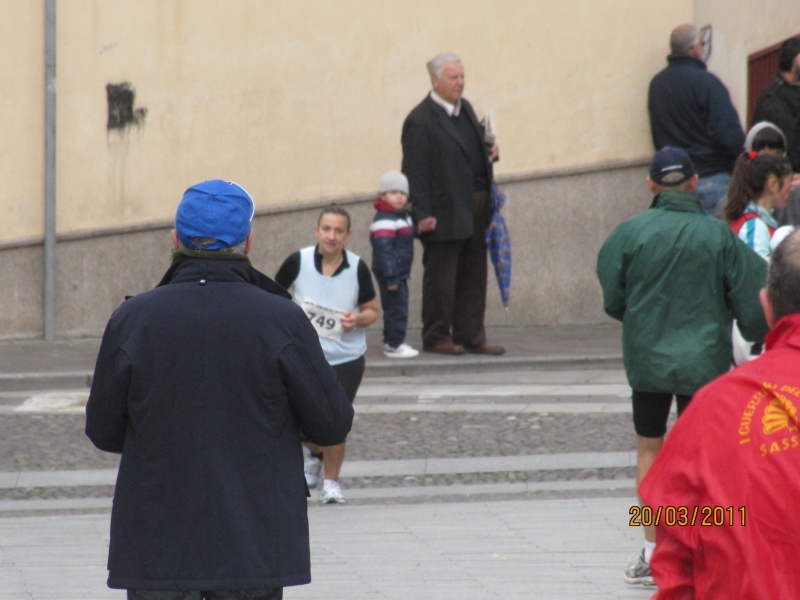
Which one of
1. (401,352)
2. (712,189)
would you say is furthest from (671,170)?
(712,189)

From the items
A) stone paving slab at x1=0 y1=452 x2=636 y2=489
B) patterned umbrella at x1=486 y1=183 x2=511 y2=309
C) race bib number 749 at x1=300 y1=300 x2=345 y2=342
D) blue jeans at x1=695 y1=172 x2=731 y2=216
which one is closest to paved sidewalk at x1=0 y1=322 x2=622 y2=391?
patterned umbrella at x1=486 y1=183 x2=511 y2=309

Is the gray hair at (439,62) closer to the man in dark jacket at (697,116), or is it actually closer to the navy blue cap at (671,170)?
the man in dark jacket at (697,116)

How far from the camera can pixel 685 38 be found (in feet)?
40.8

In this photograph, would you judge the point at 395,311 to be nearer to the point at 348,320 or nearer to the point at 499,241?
the point at 499,241

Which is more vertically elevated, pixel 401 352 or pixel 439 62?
pixel 439 62

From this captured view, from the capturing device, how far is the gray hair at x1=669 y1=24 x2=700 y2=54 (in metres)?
12.4

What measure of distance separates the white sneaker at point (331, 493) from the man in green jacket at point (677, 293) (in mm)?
1924

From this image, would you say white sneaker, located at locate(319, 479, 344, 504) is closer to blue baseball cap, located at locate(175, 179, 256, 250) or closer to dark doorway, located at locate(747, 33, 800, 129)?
blue baseball cap, located at locate(175, 179, 256, 250)

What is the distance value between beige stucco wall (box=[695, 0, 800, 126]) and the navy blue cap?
323 inches

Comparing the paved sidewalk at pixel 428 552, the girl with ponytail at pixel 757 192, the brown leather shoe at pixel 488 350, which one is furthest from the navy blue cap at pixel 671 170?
the brown leather shoe at pixel 488 350

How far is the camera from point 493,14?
43.0 feet

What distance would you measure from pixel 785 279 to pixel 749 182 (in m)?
3.89

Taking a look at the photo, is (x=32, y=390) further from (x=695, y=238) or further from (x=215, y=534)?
(x=215, y=534)

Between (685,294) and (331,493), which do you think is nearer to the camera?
(685,294)
